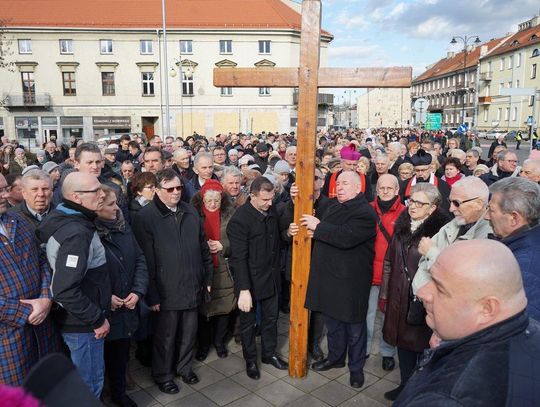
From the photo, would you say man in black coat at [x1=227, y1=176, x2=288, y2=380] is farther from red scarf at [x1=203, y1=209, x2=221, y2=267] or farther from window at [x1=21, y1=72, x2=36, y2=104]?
window at [x1=21, y1=72, x2=36, y2=104]

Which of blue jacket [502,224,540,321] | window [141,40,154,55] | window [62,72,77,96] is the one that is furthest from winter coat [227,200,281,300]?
window [62,72,77,96]

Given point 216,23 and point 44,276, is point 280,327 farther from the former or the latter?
point 216,23

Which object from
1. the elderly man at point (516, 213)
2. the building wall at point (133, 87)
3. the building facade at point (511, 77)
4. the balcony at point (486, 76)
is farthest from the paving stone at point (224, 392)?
the balcony at point (486, 76)

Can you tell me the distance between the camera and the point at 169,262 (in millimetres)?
3990

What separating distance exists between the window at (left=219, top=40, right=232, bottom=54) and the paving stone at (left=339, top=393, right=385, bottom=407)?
39.2m

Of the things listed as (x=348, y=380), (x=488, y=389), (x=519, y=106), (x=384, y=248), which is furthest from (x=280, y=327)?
(x=519, y=106)

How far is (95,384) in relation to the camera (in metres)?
3.22

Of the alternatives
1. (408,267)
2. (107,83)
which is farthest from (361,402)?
(107,83)

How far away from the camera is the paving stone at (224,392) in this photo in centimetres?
392

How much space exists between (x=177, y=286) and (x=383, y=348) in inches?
85.2

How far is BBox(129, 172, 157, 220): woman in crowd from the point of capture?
487 centimetres

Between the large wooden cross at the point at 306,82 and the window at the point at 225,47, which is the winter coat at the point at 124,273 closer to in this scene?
the large wooden cross at the point at 306,82

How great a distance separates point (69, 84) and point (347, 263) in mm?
41284

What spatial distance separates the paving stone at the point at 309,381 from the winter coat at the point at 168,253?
1.21 m
